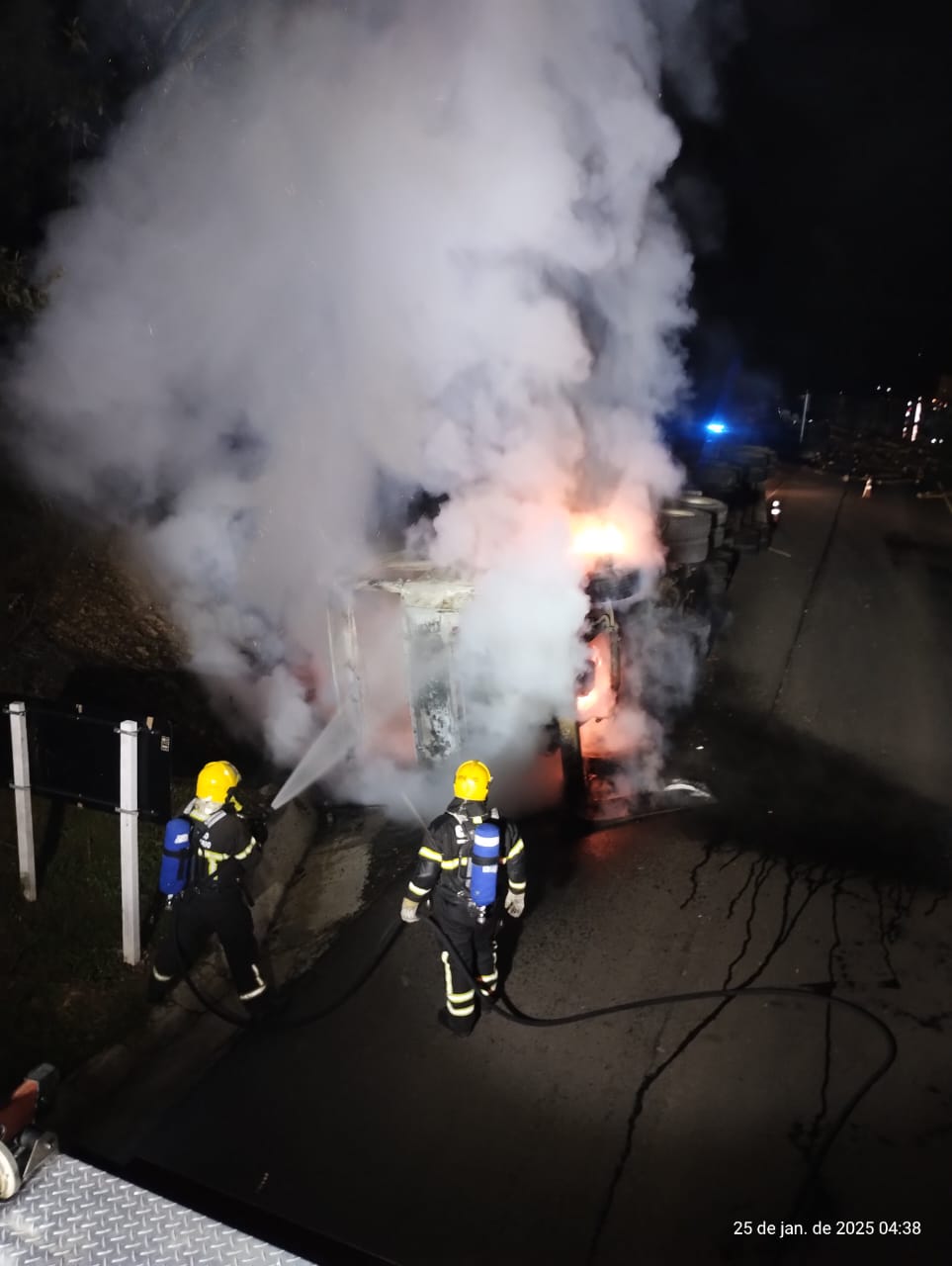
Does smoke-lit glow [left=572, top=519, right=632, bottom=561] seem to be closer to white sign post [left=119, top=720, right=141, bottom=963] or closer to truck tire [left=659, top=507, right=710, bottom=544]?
truck tire [left=659, top=507, right=710, bottom=544]

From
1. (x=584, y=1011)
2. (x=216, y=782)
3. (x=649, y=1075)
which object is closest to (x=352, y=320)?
(x=216, y=782)

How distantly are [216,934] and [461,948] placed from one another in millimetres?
1417

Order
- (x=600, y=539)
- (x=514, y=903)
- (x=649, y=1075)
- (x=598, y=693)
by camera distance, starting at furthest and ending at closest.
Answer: (x=600, y=539)
(x=598, y=693)
(x=514, y=903)
(x=649, y=1075)

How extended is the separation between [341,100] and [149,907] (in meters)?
6.71

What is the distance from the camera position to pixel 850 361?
69.2 m

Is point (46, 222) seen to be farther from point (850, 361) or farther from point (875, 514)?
point (850, 361)

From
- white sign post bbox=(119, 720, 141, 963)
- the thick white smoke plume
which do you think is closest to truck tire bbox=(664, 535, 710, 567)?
the thick white smoke plume

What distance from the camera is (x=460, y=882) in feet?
15.3

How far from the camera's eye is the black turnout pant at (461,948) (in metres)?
4.66

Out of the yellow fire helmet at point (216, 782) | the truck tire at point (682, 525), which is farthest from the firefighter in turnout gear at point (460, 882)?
the truck tire at point (682, 525)

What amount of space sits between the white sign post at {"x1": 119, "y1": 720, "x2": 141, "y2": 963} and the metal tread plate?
2.33 metres

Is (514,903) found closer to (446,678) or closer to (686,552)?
(446,678)

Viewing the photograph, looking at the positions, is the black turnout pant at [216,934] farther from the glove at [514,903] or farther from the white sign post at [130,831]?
the glove at [514,903]

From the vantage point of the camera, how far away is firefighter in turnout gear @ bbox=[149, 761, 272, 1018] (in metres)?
4.70
